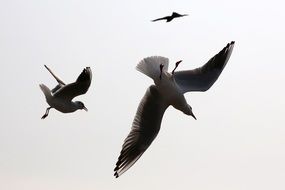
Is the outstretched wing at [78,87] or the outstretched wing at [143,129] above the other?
the outstretched wing at [78,87]

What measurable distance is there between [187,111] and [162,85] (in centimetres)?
58

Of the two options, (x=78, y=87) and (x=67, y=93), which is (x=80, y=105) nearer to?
(x=67, y=93)

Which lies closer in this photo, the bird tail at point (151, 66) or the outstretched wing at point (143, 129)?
the bird tail at point (151, 66)

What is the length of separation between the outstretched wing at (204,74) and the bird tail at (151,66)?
0.55 meters

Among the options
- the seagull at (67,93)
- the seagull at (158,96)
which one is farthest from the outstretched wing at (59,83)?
the seagull at (158,96)

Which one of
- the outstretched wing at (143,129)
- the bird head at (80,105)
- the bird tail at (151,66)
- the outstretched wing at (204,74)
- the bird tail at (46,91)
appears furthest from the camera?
the bird head at (80,105)

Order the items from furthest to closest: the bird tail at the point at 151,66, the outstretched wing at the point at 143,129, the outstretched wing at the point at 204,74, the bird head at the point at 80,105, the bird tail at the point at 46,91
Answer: the bird head at the point at 80,105 → the bird tail at the point at 46,91 → the outstretched wing at the point at 204,74 → the outstretched wing at the point at 143,129 → the bird tail at the point at 151,66

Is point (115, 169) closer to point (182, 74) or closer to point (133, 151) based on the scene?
point (133, 151)

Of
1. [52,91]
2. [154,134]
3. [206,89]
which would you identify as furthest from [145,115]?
[52,91]

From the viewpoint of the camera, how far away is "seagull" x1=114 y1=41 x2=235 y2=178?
1044cm

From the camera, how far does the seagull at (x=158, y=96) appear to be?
34.2 feet

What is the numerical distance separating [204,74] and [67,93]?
2053 mm

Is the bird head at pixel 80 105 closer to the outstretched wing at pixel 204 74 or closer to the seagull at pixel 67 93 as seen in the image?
the seagull at pixel 67 93

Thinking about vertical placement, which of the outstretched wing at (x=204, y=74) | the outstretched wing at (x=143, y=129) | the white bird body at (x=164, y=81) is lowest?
the outstretched wing at (x=143, y=129)
